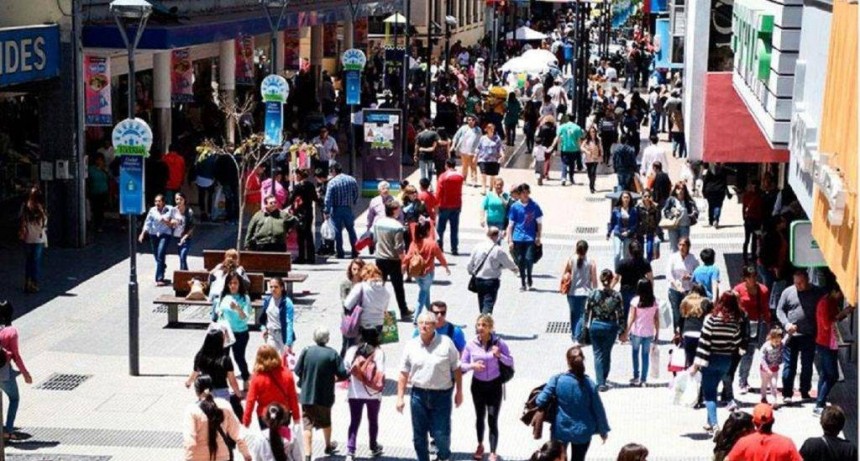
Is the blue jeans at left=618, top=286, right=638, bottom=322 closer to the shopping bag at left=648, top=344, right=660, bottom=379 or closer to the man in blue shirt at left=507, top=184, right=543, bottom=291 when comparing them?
the shopping bag at left=648, top=344, right=660, bottom=379

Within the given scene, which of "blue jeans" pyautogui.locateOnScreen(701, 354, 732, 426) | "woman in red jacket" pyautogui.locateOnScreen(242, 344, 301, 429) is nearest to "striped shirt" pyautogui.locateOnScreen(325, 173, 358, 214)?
"blue jeans" pyautogui.locateOnScreen(701, 354, 732, 426)

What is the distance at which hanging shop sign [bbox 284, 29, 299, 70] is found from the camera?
4562cm

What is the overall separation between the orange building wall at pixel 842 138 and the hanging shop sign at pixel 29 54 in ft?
45.9

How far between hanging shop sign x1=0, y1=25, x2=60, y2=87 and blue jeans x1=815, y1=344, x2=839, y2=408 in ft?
42.2

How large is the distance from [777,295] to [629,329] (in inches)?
136

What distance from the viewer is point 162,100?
32.9 m

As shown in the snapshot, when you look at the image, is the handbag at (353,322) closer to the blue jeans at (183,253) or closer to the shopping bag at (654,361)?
the shopping bag at (654,361)

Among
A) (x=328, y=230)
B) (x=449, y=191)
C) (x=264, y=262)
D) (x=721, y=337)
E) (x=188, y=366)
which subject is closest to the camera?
(x=721, y=337)

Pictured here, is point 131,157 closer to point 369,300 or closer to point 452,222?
point 369,300

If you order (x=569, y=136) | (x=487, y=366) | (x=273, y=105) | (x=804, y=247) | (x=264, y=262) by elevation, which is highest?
(x=273, y=105)

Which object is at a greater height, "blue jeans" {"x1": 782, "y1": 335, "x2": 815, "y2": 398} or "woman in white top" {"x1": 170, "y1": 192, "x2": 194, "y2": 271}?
"woman in white top" {"x1": 170, "y1": 192, "x2": 194, "y2": 271}

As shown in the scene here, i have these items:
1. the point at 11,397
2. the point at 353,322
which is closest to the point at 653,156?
the point at 353,322

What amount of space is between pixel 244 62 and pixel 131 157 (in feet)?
66.5

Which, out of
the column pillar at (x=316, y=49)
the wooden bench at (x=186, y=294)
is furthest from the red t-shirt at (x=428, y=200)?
the column pillar at (x=316, y=49)
